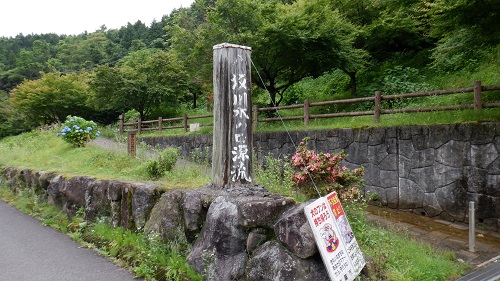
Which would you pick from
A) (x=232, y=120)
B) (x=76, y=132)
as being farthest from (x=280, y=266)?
(x=76, y=132)

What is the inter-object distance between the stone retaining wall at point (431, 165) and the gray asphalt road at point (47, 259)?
20.0 ft

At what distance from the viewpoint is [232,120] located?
4.45 metres

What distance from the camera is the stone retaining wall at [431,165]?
6453 millimetres

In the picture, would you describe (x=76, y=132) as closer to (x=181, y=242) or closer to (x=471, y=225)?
(x=181, y=242)

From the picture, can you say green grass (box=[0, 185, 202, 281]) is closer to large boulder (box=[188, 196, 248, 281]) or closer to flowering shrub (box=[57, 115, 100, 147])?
large boulder (box=[188, 196, 248, 281])

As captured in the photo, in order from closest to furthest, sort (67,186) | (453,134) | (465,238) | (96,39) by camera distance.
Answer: (465,238) < (67,186) < (453,134) < (96,39)

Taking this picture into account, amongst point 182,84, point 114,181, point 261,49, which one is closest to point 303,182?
point 114,181

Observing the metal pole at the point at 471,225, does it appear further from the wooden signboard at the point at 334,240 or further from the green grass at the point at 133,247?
the green grass at the point at 133,247

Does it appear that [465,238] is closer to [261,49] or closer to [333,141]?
[333,141]

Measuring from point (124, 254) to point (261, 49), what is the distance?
916cm

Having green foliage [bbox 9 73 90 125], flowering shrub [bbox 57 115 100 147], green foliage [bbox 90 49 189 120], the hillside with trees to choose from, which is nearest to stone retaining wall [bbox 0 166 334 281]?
the hillside with trees

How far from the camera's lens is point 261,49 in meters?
12.2

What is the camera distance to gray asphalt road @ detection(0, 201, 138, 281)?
165 inches

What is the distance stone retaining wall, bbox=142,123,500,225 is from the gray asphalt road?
609 centimetres
